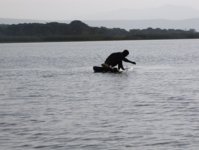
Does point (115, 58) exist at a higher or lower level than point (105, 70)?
higher

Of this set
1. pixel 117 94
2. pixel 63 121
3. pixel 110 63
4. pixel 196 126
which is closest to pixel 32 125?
pixel 63 121

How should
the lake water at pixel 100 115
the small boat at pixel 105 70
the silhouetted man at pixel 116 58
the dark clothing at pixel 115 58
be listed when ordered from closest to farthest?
the lake water at pixel 100 115 < the silhouetted man at pixel 116 58 < the dark clothing at pixel 115 58 < the small boat at pixel 105 70

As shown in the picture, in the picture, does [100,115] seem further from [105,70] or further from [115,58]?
[105,70]

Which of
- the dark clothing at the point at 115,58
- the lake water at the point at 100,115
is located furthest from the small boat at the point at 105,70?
the lake water at the point at 100,115

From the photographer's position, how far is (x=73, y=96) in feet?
102

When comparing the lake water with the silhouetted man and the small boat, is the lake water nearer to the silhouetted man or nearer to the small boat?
the silhouetted man

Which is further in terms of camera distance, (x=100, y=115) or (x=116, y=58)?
(x=116, y=58)

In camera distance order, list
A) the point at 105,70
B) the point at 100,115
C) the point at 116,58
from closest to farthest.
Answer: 1. the point at 100,115
2. the point at 116,58
3. the point at 105,70

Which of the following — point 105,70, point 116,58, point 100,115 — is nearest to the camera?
point 100,115

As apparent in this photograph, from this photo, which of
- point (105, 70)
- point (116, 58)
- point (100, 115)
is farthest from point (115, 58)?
point (100, 115)

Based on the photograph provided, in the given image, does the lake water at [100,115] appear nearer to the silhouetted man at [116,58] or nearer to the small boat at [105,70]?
the silhouetted man at [116,58]

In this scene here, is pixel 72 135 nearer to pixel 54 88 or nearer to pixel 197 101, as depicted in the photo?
pixel 197 101

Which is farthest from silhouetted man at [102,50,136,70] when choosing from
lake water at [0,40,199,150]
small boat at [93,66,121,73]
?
lake water at [0,40,199,150]

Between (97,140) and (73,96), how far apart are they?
12.7 meters
